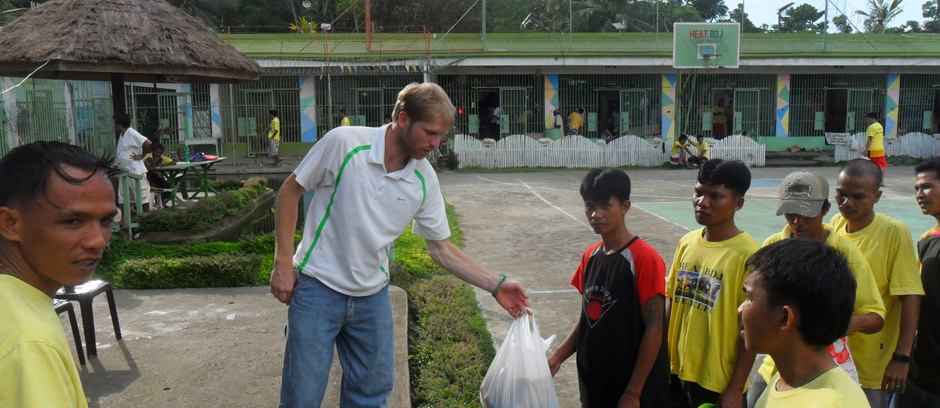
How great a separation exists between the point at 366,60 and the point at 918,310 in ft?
60.8

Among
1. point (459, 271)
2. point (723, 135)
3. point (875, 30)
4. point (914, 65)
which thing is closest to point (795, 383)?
point (459, 271)

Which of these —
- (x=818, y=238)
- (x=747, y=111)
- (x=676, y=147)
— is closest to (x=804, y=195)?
(x=818, y=238)

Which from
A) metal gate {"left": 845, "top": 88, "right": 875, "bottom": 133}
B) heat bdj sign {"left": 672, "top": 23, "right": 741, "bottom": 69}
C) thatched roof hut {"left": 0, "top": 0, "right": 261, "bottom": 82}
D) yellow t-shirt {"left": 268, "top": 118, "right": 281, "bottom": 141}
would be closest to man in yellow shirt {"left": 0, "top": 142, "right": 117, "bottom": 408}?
thatched roof hut {"left": 0, "top": 0, "right": 261, "bottom": 82}

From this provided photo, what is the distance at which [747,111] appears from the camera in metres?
23.8

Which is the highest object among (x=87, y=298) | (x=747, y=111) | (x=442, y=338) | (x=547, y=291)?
(x=747, y=111)

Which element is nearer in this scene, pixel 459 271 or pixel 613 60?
pixel 459 271

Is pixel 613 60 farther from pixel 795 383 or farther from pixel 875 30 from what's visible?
pixel 875 30

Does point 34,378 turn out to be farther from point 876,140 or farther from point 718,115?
point 718,115

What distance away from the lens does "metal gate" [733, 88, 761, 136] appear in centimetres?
2355

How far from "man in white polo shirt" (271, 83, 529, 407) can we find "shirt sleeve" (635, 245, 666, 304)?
56 cm

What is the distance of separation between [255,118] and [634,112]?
12070mm

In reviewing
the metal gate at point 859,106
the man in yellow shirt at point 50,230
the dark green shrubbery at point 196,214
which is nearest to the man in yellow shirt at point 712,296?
the man in yellow shirt at point 50,230

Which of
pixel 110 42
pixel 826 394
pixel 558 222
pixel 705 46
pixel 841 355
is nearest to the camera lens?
pixel 826 394

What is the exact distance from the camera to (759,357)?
4855 millimetres
